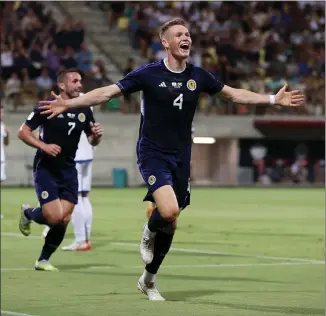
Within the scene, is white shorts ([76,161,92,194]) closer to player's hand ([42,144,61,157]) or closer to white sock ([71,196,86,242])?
white sock ([71,196,86,242])

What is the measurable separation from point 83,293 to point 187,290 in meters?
1.04

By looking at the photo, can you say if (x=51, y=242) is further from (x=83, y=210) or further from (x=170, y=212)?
(x=170, y=212)

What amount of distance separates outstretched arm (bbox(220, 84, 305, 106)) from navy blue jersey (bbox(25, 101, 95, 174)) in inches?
132

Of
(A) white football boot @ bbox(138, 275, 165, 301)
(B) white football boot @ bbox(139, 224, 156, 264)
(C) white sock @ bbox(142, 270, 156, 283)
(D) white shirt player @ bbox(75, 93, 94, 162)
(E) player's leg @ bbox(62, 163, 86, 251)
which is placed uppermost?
(D) white shirt player @ bbox(75, 93, 94, 162)

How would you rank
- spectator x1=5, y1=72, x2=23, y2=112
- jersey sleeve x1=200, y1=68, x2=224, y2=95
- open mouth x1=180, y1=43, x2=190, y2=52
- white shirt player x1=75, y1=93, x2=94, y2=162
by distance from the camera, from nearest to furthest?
open mouth x1=180, y1=43, x2=190, y2=52 < jersey sleeve x1=200, y1=68, x2=224, y2=95 < white shirt player x1=75, y1=93, x2=94, y2=162 < spectator x1=5, y1=72, x2=23, y2=112

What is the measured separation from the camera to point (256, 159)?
41.9 meters

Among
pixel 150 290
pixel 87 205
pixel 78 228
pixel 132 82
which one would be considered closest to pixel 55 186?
pixel 78 228

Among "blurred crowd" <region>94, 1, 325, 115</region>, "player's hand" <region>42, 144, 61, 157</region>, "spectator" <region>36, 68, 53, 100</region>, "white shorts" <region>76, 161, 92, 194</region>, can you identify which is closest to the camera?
"player's hand" <region>42, 144, 61, 157</region>

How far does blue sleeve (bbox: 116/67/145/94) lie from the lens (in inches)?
378

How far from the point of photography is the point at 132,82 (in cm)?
969

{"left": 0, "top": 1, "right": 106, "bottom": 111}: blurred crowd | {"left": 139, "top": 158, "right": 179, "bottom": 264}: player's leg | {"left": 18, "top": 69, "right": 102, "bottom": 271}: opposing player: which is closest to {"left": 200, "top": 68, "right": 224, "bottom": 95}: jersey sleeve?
{"left": 139, "top": 158, "right": 179, "bottom": 264}: player's leg

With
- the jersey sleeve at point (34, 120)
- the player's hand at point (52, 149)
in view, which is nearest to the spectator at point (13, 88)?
the jersey sleeve at point (34, 120)

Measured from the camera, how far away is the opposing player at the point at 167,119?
967cm

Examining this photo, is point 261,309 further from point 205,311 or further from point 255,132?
point 255,132
